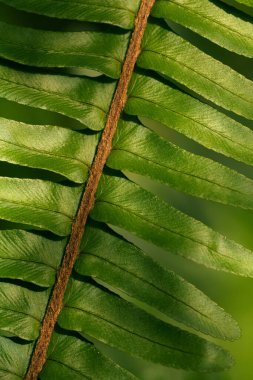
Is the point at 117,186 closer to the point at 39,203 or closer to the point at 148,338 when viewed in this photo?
the point at 39,203

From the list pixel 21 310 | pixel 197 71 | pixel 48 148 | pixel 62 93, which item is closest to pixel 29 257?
pixel 21 310

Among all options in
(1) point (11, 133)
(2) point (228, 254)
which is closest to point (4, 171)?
(1) point (11, 133)

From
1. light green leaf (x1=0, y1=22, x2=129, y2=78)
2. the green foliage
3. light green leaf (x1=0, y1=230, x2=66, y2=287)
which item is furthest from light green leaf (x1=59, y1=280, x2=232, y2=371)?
light green leaf (x1=0, y1=22, x2=129, y2=78)

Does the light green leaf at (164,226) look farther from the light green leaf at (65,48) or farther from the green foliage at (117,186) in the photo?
the light green leaf at (65,48)

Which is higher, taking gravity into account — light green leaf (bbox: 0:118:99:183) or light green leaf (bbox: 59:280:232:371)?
light green leaf (bbox: 0:118:99:183)

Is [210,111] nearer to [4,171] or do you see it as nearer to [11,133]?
[11,133]

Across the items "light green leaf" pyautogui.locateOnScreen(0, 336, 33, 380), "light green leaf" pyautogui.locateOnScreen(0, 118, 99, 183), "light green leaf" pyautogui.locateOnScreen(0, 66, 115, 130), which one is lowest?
"light green leaf" pyautogui.locateOnScreen(0, 336, 33, 380)

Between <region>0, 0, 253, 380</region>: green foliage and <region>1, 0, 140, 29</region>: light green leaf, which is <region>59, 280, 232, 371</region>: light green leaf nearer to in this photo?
<region>0, 0, 253, 380</region>: green foliage
